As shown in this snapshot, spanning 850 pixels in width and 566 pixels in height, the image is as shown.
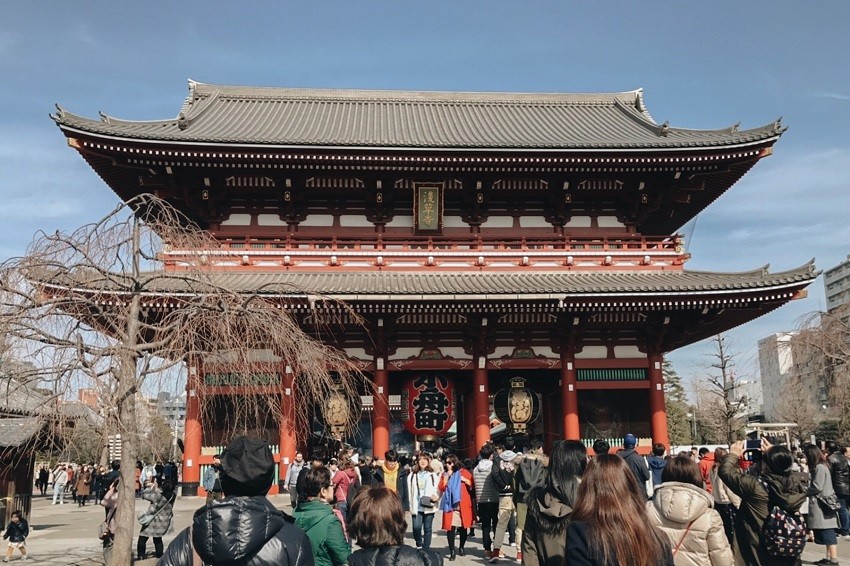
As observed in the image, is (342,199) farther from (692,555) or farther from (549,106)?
(692,555)

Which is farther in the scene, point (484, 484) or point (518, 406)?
point (518, 406)

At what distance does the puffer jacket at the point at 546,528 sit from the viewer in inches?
173

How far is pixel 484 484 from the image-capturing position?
10.4 m

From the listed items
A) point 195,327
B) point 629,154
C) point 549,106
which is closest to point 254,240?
point 195,327

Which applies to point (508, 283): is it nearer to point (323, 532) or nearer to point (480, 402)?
point (480, 402)

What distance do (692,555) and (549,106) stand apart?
24176 mm

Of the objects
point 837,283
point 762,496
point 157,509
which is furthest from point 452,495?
point 837,283

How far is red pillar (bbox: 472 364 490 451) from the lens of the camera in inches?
702

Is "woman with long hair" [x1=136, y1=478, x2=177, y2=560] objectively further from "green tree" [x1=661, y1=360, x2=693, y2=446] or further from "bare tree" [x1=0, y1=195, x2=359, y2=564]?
"green tree" [x1=661, y1=360, x2=693, y2=446]

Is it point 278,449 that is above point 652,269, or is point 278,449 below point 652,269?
below

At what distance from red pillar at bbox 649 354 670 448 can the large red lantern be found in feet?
18.1

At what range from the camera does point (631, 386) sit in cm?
1864

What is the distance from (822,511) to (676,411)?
5070 centimetres

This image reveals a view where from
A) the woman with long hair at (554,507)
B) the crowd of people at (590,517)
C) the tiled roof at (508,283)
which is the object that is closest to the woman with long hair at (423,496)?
the crowd of people at (590,517)
